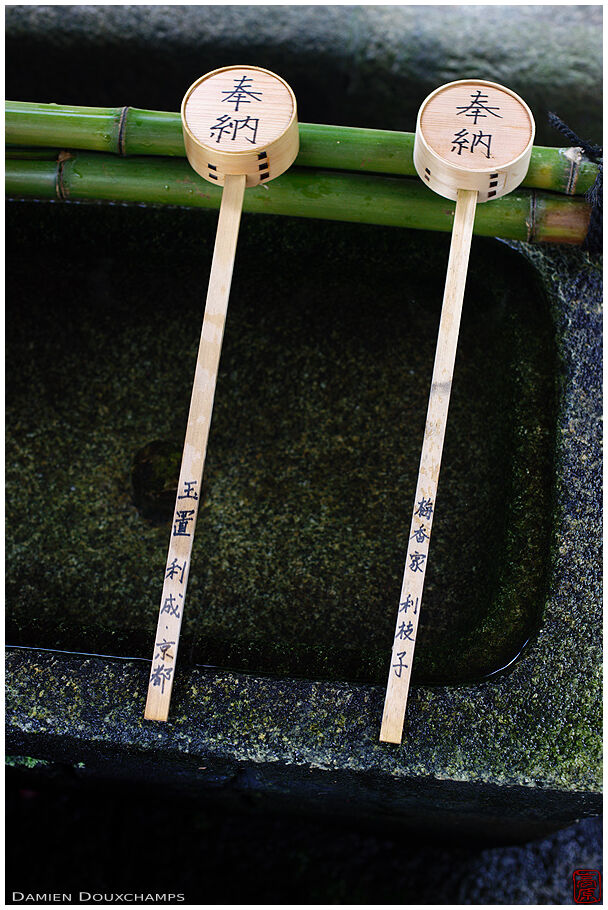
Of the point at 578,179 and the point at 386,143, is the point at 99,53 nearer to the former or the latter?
the point at 386,143

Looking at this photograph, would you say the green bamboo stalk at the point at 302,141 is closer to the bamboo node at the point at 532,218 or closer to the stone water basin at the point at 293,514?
the bamboo node at the point at 532,218

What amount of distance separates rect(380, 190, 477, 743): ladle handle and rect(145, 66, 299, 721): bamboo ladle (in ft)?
1.54

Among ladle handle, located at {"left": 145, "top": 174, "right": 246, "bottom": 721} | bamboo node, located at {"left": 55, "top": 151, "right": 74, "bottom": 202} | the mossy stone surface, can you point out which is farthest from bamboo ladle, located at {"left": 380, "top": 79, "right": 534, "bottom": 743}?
the mossy stone surface

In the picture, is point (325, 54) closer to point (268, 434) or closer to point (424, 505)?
point (268, 434)

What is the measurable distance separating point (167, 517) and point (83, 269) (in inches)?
32.9

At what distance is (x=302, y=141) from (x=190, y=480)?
900 millimetres

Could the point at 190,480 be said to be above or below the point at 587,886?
above

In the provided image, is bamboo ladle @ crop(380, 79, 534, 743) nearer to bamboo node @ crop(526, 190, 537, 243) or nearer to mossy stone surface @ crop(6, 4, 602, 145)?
bamboo node @ crop(526, 190, 537, 243)

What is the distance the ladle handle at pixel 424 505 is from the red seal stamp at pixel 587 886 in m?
1.12

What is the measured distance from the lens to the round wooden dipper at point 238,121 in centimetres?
143

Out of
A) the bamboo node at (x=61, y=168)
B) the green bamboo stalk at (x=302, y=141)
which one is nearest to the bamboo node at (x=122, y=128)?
the green bamboo stalk at (x=302, y=141)

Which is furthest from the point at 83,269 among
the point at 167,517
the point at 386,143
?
the point at 386,143

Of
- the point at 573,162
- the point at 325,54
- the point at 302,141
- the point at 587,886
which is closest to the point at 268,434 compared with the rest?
the point at 302,141

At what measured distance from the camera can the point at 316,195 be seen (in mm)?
1741
